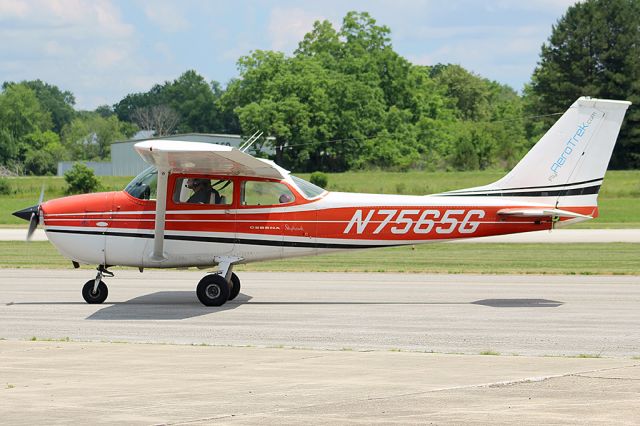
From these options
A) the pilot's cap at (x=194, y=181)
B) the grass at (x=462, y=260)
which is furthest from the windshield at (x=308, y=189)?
the grass at (x=462, y=260)

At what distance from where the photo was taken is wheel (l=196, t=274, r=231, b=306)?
1723 centimetres

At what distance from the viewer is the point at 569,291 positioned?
19297 millimetres

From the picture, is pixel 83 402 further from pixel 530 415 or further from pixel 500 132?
pixel 500 132

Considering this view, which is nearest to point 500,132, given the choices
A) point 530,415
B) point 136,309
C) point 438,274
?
point 438,274

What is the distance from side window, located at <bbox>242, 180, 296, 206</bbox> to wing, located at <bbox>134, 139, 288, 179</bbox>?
185mm

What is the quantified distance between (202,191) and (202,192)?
0.02 m

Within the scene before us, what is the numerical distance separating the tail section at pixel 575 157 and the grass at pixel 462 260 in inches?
258

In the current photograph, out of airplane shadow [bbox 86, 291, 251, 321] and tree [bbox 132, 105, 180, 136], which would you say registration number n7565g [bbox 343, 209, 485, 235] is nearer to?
airplane shadow [bbox 86, 291, 251, 321]

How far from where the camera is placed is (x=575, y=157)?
680 inches

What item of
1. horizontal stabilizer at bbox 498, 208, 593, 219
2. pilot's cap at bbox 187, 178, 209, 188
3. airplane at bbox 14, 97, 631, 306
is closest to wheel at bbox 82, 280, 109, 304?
airplane at bbox 14, 97, 631, 306

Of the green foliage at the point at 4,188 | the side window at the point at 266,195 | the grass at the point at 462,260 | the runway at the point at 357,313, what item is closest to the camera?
the runway at the point at 357,313

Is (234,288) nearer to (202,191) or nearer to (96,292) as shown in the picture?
(202,191)

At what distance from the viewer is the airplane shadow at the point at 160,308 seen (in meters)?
16.1

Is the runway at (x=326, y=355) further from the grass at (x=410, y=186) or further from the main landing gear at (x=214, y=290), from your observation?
the grass at (x=410, y=186)
